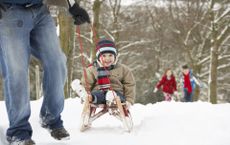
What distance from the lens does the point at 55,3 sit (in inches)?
143

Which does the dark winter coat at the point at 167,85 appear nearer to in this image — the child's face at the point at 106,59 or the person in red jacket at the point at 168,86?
the person in red jacket at the point at 168,86

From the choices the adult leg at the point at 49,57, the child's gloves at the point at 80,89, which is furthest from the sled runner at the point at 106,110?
the adult leg at the point at 49,57

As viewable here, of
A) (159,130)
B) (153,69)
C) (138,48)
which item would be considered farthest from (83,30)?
(159,130)

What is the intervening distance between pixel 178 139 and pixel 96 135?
0.76 meters

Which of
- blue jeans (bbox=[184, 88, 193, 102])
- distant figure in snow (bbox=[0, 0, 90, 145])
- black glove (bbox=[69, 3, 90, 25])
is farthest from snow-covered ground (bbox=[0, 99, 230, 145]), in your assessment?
blue jeans (bbox=[184, 88, 193, 102])

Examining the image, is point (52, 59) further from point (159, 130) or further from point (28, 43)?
point (159, 130)

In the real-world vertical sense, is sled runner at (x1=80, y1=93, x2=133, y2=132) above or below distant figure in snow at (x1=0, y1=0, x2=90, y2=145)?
below

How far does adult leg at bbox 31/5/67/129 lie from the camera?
3.42 meters

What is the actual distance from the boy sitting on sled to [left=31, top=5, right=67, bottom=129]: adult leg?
3.69 feet

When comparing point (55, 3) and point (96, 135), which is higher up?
point (55, 3)

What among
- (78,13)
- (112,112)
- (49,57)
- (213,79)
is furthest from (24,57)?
(213,79)

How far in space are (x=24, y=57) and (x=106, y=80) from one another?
1818mm

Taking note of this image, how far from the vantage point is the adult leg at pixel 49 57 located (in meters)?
3.42

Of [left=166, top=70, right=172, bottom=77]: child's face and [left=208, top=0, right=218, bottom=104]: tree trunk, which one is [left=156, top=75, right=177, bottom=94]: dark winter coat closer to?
[left=166, top=70, right=172, bottom=77]: child's face
